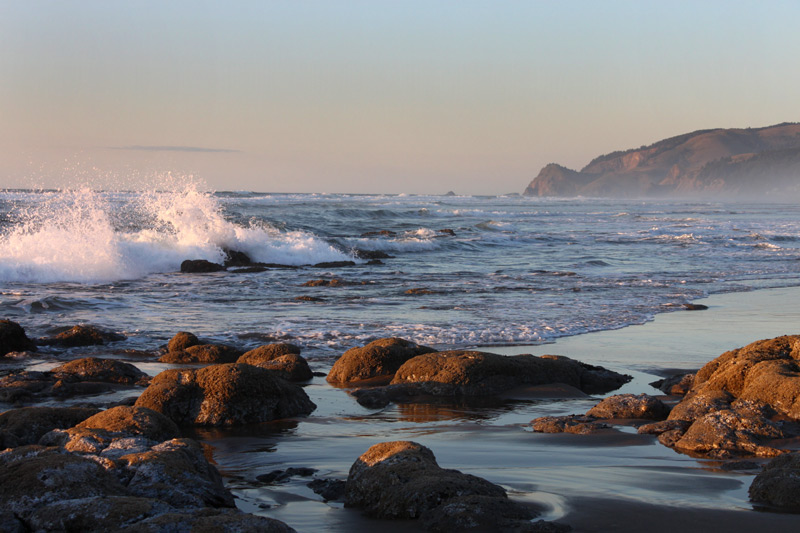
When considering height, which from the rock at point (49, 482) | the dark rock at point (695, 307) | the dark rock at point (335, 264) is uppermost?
the rock at point (49, 482)

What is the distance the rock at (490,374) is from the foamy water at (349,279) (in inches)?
83.2

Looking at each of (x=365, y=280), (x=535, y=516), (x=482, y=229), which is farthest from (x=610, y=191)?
(x=535, y=516)

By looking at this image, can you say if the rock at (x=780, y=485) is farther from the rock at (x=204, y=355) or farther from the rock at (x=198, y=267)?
the rock at (x=198, y=267)

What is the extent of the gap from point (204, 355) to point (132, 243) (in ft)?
39.3

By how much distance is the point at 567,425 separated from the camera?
5.37m

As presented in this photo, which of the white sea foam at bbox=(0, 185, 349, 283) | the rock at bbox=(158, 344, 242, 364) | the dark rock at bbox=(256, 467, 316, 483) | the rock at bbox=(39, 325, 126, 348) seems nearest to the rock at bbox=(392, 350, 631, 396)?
the rock at bbox=(158, 344, 242, 364)

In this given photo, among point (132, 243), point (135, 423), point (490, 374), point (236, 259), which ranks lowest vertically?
point (490, 374)

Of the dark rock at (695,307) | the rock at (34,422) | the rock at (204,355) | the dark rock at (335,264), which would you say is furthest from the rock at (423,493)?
the dark rock at (335,264)

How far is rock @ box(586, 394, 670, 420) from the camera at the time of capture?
223 inches

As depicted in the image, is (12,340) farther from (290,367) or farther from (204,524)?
(204,524)

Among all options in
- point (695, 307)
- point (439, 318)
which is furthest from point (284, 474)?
point (695, 307)

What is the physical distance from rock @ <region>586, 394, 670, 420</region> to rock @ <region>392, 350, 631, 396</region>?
3.58ft

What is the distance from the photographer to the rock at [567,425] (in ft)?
17.4

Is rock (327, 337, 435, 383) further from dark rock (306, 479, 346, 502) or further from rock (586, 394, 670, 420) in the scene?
dark rock (306, 479, 346, 502)
